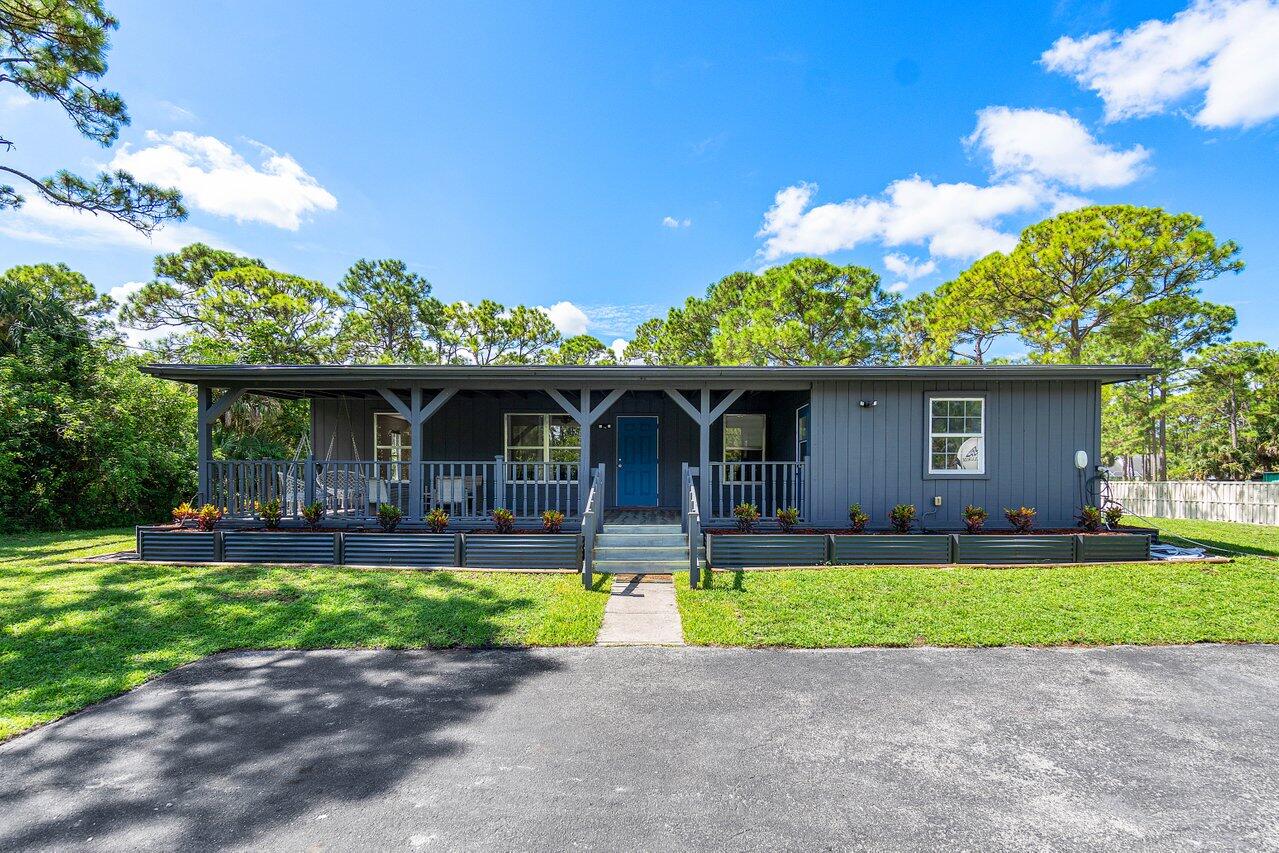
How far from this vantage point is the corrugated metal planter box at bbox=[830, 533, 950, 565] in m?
7.28


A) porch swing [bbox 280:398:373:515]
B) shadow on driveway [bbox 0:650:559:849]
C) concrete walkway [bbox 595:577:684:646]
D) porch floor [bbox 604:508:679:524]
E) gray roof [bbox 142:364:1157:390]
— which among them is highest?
gray roof [bbox 142:364:1157:390]

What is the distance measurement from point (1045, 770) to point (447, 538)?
652cm

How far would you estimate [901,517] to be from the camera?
7.86 m

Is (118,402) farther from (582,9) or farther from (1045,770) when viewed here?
(1045,770)

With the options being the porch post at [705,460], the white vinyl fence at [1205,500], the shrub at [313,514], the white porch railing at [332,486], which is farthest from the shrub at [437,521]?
the white vinyl fence at [1205,500]

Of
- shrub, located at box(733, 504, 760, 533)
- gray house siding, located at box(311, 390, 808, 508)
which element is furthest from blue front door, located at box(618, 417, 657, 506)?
shrub, located at box(733, 504, 760, 533)

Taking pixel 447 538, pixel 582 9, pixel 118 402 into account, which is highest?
pixel 582 9

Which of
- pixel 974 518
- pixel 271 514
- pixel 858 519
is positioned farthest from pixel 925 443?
Result: pixel 271 514

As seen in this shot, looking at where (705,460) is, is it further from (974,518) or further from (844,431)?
(974,518)

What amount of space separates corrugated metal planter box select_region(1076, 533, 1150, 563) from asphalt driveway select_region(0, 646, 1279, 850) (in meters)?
3.29

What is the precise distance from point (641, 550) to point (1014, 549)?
5.18m

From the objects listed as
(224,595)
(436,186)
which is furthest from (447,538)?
(436,186)

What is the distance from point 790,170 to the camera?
58.5ft

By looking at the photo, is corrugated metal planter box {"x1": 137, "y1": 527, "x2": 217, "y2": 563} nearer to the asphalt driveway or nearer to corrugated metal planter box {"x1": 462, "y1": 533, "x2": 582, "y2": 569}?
corrugated metal planter box {"x1": 462, "y1": 533, "x2": 582, "y2": 569}
